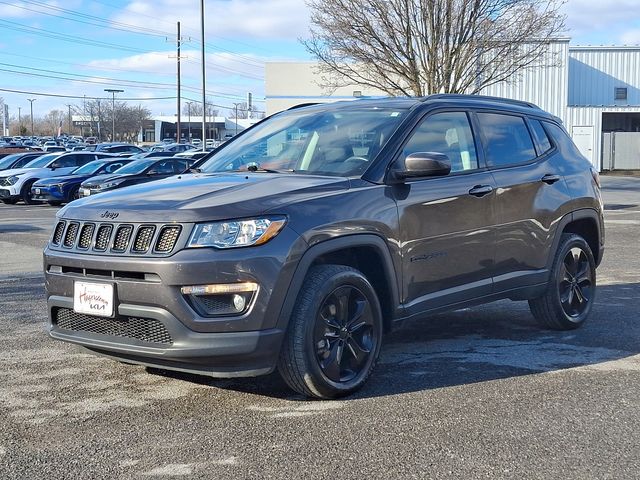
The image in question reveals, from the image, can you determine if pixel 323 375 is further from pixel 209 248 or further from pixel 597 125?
pixel 597 125

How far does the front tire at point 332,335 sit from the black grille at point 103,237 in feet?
3.71

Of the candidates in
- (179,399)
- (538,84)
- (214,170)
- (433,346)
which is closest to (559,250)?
(433,346)

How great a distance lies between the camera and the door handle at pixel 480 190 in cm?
589

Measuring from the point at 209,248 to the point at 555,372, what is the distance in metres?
2.63

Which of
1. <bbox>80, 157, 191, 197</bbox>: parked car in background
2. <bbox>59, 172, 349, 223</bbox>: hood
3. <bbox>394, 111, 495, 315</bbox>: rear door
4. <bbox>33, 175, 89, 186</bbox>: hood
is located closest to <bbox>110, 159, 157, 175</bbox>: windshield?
<bbox>80, 157, 191, 197</bbox>: parked car in background

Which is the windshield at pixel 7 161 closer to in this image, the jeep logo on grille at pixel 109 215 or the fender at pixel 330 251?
the jeep logo on grille at pixel 109 215

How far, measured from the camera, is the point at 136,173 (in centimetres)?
2211

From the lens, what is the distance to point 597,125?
140ft

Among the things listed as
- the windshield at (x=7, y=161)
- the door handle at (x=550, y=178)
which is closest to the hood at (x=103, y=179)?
the windshield at (x=7, y=161)

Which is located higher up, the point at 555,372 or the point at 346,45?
the point at 346,45

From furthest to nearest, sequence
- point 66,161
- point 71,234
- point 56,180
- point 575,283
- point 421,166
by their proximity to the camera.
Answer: point 66,161 → point 56,180 → point 575,283 → point 421,166 → point 71,234

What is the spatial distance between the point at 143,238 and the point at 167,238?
0.52 ft

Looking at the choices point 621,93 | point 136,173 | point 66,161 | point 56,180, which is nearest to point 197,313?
point 136,173

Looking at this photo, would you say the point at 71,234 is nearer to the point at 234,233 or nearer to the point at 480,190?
the point at 234,233
